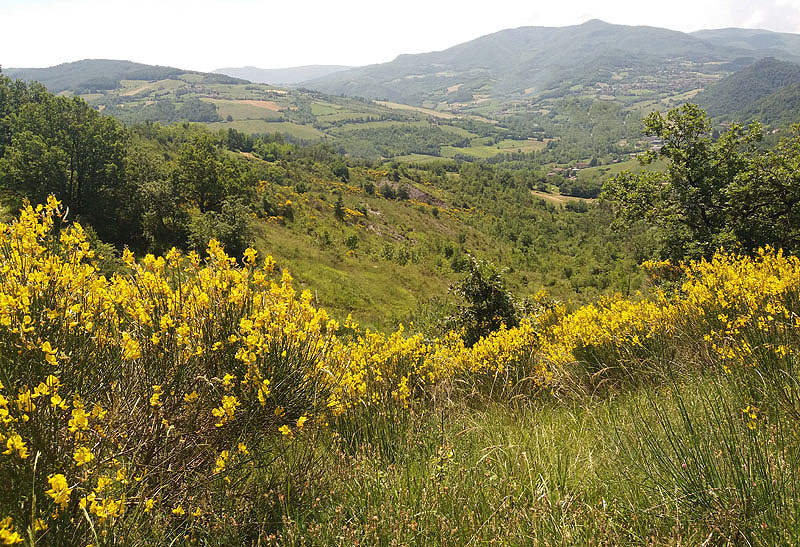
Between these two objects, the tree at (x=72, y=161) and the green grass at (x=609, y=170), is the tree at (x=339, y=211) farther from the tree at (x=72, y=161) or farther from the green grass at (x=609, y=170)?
the green grass at (x=609, y=170)

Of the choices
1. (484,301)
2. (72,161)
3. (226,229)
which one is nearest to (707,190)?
(484,301)

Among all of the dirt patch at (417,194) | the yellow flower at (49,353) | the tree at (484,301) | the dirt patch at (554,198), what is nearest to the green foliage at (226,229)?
the tree at (484,301)

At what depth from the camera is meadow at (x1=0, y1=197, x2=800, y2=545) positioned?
197 cm

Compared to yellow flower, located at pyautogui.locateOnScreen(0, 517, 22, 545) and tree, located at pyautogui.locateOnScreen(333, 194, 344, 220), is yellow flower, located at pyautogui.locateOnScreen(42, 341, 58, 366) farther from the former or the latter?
tree, located at pyautogui.locateOnScreen(333, 194, 344, 220)

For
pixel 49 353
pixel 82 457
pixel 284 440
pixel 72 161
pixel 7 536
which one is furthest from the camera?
pixel 72 161

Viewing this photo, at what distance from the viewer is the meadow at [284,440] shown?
6.48 ft

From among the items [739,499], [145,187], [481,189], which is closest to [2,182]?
[145,187]

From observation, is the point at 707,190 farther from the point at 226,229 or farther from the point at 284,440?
the point at 226,229

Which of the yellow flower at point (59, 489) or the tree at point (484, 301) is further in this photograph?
the tree at point (484, 301)

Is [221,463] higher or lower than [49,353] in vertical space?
lower

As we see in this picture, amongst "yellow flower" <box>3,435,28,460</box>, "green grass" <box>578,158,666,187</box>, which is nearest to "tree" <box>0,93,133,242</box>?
"yellow flower" <box>3,435,28,460</box>

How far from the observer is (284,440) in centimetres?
Answer: 312

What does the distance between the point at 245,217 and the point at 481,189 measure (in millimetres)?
87023

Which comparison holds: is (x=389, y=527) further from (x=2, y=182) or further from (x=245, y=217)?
(x=2, y=182)
